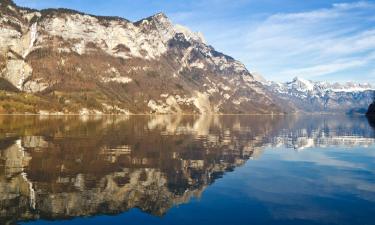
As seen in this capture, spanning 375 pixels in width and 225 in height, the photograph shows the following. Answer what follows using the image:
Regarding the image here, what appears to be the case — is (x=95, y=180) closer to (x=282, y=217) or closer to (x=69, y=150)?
(x=282, y=217)

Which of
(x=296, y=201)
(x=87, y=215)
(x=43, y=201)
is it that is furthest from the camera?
(x=296, y=201)

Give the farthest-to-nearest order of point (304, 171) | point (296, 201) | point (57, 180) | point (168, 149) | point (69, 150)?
1. point (168, 149)
2. point (69, 150)
3. point (304, 171)
4. point (57, 180)
5. point (296, 201)

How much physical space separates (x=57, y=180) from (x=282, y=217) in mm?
24946

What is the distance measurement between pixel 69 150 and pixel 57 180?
27.7 metres

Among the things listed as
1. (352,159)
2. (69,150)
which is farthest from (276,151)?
(69,150)

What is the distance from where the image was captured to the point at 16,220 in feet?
102

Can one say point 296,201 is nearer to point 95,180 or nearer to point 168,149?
point 95,180

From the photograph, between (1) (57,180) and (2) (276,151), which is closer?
(1) (57,180)

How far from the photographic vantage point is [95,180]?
1817 inches

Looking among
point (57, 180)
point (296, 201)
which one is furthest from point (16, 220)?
point (296, 201)

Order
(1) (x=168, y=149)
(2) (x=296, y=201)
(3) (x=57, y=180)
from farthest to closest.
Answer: (1) (x=168, y=149), (3) (x=57, y=180), (2) (x=296, y=201)

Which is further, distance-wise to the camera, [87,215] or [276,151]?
[276,151]

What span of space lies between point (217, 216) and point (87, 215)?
10.4m

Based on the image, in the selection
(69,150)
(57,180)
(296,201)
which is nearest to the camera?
(296,201)
